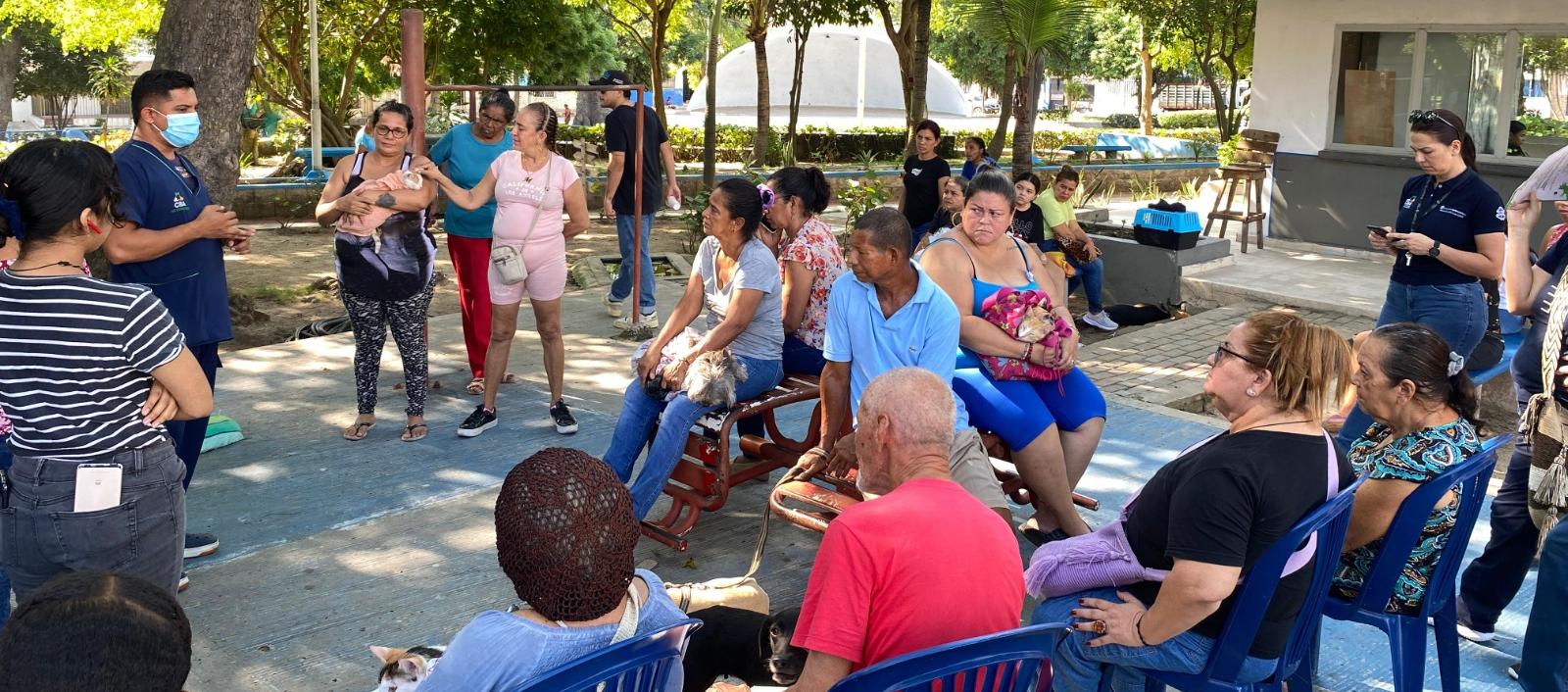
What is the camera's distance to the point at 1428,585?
3396 millimetres

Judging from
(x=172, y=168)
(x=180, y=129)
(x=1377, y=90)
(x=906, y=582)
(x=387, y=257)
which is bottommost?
(x=906, y=582)

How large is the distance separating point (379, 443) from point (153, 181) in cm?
190

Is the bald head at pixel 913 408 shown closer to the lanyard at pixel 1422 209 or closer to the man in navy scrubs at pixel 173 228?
the man in navy scrubs at pixel 173 228

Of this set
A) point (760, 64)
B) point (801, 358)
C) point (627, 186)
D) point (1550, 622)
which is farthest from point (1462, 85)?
point (1550, 622)

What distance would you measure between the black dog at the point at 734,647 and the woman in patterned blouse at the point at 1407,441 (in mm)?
1532

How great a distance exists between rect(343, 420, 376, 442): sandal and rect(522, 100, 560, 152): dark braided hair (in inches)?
64.5

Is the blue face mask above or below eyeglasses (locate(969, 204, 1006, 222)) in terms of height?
above

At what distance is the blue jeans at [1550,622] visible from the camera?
3.38 m

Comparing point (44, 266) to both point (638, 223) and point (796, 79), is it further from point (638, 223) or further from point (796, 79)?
point (796, 79)

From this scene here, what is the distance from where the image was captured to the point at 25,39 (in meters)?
38.9

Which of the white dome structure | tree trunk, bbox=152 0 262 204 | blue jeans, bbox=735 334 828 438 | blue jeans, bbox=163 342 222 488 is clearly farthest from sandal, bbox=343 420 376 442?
the white dome structure

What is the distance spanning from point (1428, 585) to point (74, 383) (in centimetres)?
353

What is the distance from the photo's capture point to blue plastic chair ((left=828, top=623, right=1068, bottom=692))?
7.73 ft

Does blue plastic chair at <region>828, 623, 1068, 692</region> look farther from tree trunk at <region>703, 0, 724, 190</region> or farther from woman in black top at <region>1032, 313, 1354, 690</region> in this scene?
tree trunk at <region>703, 0, 724, 190</region>
